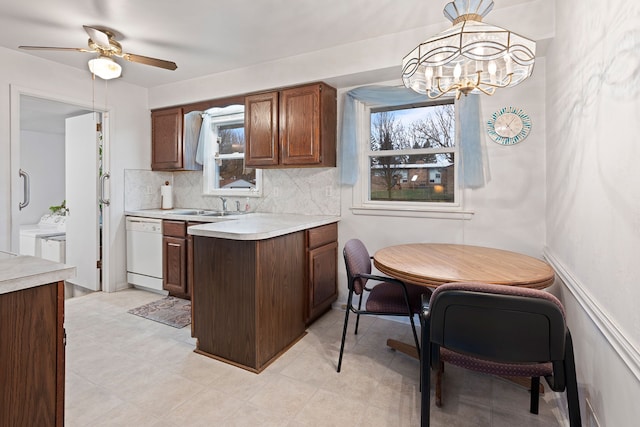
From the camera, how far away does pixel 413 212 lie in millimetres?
2908

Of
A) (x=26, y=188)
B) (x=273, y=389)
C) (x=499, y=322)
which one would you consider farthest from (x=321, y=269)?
(x=26, y=188)

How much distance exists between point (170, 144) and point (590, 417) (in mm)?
4299

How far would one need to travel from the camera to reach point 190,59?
319 centimetres

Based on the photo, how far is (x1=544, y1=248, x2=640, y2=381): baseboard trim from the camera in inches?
38.2

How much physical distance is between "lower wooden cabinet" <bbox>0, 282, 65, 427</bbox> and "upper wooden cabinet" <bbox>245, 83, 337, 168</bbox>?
2270 mm

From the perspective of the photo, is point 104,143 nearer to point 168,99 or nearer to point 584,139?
point 168,99

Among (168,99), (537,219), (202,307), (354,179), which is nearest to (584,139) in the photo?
(537,219)

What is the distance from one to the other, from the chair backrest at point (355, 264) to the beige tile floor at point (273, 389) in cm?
57

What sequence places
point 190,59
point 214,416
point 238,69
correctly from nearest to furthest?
point 214,416
point 190,59
point 238,69

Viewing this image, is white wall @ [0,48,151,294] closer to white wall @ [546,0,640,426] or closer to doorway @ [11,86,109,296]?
doorway @ [11,86,109,296]

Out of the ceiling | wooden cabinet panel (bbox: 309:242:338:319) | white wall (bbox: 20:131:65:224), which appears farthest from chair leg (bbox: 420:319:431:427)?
white wall (bbox: 20:131:65:224)

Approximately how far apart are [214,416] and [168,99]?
355 cm

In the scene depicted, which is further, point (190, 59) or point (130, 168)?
point (130, 168)

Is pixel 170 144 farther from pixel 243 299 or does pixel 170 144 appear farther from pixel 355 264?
pixel 355 264
